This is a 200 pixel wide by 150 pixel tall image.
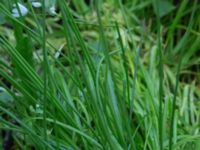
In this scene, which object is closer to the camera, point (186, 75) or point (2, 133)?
point (2, 133)

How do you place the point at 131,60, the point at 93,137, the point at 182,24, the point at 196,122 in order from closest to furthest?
the point at 93,137, the point at 196,122, the point at 131,60, the point at 182,24

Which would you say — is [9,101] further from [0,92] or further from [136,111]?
[136,111]

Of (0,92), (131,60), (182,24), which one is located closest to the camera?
(0,92)

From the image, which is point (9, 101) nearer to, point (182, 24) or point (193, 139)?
point (193, 139)

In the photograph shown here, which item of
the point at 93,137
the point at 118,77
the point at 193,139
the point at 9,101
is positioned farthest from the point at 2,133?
the point at 193,139

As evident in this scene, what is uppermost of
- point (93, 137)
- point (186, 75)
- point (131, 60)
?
point (93, 137)

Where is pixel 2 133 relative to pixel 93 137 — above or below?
below
